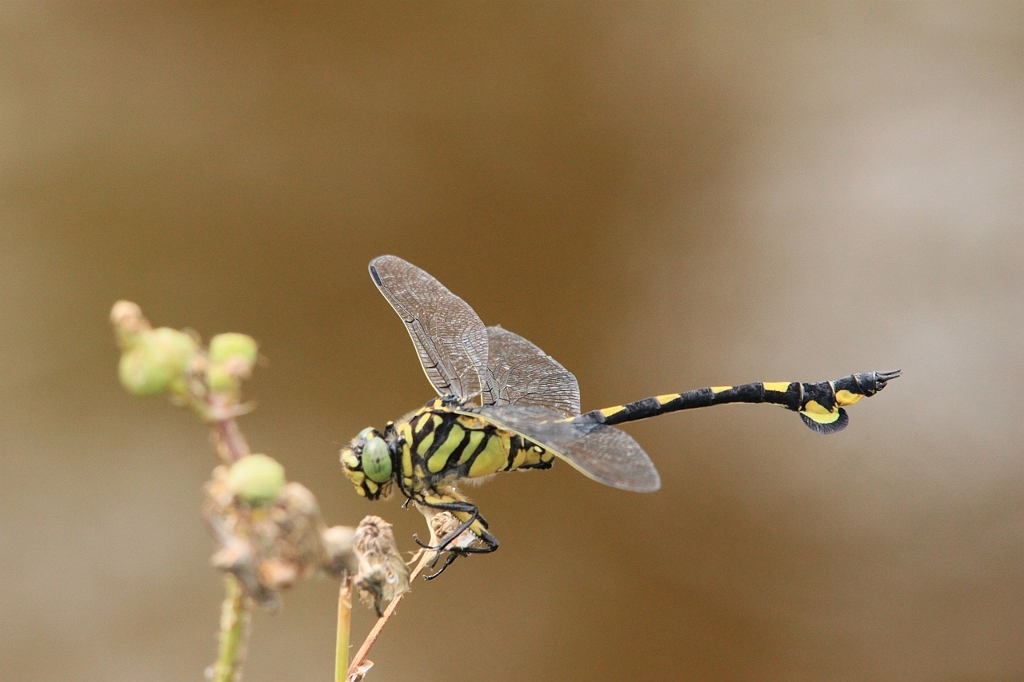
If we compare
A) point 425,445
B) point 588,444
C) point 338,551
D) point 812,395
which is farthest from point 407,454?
point 812,395

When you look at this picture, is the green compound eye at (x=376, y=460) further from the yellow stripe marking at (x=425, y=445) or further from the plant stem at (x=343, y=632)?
the plant stem at (x=343, y=632)

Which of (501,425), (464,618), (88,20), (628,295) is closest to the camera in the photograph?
(501,425)

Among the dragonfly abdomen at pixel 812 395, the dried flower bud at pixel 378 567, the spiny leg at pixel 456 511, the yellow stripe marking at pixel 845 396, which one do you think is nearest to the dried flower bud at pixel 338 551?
the dried flower bud at pixel 378 567

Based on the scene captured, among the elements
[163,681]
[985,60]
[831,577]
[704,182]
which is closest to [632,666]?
[831,577]

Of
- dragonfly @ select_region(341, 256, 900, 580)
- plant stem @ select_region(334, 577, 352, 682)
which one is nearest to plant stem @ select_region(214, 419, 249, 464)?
plant stem @ select_region(334, 577, 352, 682)

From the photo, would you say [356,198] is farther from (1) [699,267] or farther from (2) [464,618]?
(2) [464,618]

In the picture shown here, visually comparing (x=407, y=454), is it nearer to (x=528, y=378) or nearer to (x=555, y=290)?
(x=528, y=378)
